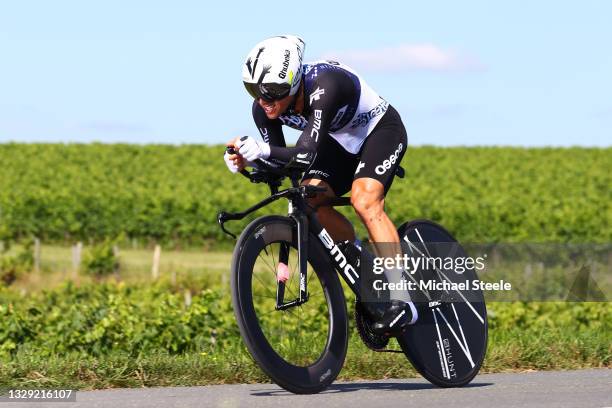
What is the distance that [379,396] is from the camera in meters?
6.30

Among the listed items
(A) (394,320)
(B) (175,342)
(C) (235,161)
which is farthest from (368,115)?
(B) (175,342)

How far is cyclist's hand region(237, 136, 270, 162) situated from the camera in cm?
610

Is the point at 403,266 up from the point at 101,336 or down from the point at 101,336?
up

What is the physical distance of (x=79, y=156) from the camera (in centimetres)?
7025

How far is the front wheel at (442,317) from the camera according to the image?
7188 millimetres

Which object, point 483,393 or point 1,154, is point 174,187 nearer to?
point 1,154

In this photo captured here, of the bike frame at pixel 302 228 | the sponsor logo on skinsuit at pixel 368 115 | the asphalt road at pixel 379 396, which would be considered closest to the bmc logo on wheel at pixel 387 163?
the sponsor logo on skinsuit at pixel 368 115

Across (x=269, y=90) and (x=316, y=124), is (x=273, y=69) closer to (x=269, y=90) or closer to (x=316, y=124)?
(x=269, y=90)

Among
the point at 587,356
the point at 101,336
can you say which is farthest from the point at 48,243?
the point at 587,356

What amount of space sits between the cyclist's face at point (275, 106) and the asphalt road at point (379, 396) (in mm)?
1680

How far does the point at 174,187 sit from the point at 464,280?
160 feet

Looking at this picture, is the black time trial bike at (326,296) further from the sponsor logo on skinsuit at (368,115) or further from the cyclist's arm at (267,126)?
the sponsor logo on skinsuit at (368,115)

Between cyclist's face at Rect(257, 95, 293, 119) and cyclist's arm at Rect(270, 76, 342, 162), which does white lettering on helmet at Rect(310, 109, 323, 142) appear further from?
cyclist's face at Rect(257, 95, 293, 119)

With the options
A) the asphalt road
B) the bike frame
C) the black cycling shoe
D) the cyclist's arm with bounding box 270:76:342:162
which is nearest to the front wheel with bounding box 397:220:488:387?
the asphalt road
